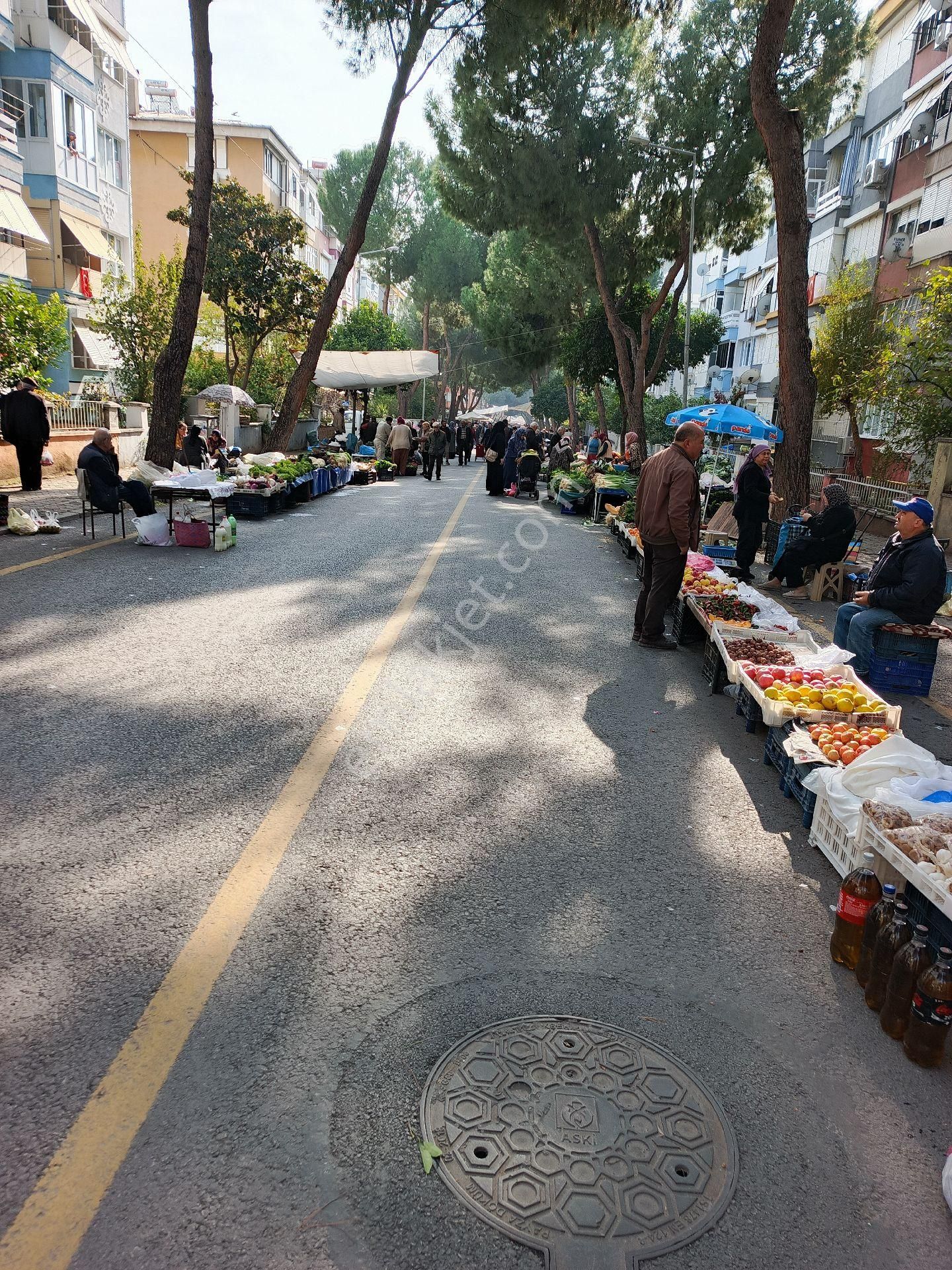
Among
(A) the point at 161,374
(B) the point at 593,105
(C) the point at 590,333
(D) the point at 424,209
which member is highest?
(D) the point at 424,209

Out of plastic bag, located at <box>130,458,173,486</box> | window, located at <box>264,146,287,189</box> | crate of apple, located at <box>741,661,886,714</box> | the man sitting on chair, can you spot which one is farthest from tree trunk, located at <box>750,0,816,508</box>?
window, located at <box>264,146,287,189</box>

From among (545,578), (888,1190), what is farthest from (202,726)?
(545,578)

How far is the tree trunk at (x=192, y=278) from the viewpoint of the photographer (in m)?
16.5

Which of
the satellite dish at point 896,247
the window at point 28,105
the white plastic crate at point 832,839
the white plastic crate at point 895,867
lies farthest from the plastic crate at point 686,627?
the window at point 28,105

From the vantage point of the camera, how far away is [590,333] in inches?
1342

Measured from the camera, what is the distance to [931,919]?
3520 mm

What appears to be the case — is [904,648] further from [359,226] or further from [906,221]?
[906,221]

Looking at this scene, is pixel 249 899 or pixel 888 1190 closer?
pixel 888 1190

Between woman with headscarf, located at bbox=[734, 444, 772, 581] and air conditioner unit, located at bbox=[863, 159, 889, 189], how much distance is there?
23.5 meters

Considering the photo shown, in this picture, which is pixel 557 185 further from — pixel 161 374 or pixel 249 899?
pixel 249 899

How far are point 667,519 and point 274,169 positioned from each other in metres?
54.5

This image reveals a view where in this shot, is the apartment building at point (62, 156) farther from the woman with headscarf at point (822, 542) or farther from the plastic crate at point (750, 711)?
the plastic crate at point (750, 711)

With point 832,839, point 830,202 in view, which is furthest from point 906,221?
point 832,839

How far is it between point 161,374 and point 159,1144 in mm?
16205
